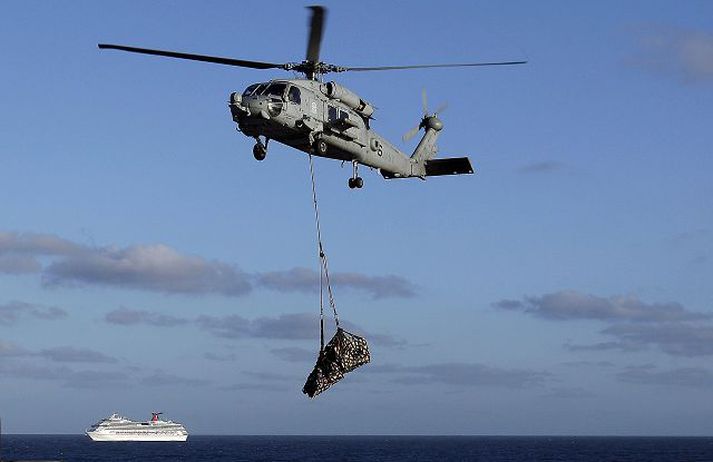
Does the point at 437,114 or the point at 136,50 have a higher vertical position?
the point at 437,114

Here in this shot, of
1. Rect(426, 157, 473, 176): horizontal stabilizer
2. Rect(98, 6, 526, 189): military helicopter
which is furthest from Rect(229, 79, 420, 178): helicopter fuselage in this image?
Rect(426, 157, 473, 176): horizontal stabilizer

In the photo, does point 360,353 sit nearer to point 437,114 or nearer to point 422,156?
point 422,156

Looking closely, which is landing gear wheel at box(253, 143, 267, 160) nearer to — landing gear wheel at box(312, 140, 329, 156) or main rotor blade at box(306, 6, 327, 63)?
landing gear wheel at box(312, 140, 329, 156)

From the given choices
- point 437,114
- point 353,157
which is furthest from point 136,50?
point 437,114

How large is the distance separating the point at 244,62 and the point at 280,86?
1.56 meters

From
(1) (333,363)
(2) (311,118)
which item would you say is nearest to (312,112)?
(2) (311,118)

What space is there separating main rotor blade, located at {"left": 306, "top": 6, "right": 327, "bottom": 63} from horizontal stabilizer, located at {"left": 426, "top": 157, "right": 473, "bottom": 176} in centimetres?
1281

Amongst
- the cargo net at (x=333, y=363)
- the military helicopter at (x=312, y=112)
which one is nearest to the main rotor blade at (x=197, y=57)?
the military helicopter at (x=312, y=112)

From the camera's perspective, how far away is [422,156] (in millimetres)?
53031

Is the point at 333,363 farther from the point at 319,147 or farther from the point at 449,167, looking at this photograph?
the point at 449,167

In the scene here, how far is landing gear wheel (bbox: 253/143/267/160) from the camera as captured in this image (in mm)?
39188

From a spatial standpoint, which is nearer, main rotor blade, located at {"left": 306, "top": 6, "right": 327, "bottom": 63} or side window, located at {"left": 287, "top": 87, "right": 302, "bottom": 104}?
main rotor blade, located at {"left": 306, "top": 6, "right": 327, "bottom": 63}

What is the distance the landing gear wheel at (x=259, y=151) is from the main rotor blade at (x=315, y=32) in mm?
4334

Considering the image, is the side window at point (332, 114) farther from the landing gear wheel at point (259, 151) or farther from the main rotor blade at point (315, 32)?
the landing gear wheel at point (259, 151)
